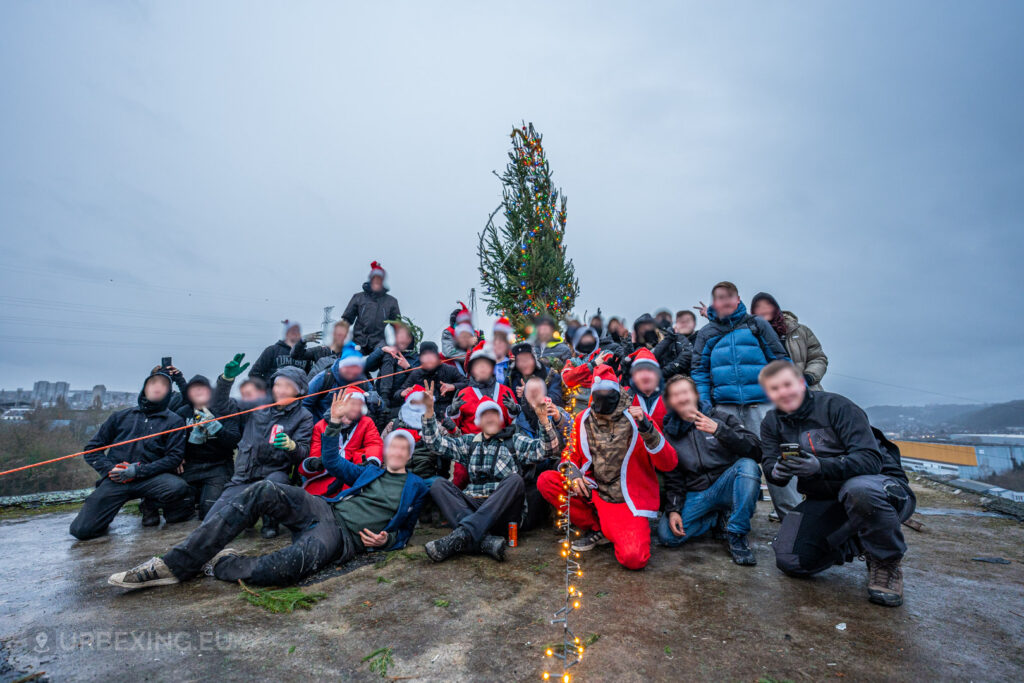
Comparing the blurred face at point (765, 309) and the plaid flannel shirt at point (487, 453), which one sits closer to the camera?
the plaid flannel shirt at point (487, 453)

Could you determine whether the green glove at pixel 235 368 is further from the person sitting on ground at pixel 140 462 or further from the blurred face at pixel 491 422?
the blurred face at pixel 491 422

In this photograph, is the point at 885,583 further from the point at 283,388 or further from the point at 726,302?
the point at 283,388

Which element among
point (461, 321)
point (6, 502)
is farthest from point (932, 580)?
point (6, 502)

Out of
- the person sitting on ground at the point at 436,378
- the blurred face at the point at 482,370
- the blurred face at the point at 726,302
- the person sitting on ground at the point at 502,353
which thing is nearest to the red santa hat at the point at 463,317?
the person sitting on ground at the point at 502,353

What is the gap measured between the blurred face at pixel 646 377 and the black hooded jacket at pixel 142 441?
5.62 meters

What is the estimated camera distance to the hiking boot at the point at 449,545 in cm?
358

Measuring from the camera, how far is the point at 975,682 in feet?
6.47

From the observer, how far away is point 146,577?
10.1ft

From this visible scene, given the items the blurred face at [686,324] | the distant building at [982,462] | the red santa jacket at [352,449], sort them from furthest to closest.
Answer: the distant building at [982,462], the blurred face at [686,324], the red santa jacket at [352,449]

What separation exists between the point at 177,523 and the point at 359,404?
290 cm

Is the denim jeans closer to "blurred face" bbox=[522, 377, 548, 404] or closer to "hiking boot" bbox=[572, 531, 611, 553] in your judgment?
"hiking boot" bbox=[572, 531, 611, 553]

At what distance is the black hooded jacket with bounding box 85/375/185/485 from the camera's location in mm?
5133

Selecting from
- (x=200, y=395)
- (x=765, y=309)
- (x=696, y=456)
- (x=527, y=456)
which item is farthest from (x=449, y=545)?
(x=765, y=309)

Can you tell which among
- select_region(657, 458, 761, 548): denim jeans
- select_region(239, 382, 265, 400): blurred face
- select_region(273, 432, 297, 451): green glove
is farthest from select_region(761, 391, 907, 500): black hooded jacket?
select_region(239, 382, 265, 400): blurred face
